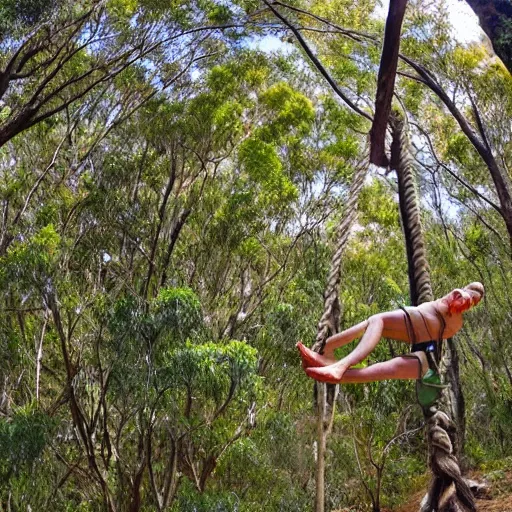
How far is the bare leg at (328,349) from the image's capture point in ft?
6.18

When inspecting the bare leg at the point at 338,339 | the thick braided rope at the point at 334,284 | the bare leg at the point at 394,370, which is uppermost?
the thick braided rope at the point at 334,284

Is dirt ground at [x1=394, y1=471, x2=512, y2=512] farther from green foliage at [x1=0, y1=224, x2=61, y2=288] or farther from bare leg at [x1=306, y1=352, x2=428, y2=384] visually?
green foliage at [x1=0, y1=224, x2=61, y2=288]

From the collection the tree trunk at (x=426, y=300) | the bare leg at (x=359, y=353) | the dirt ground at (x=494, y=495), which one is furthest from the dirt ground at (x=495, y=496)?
the bare leg at (x=359, y=353)

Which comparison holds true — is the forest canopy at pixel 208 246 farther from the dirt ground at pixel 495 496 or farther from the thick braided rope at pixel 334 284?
the thick braided rope at pixel 334 284

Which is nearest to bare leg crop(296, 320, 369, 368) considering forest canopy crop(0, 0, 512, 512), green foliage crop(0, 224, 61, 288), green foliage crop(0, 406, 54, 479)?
forest canopy crop(0, 0, 512, 512)

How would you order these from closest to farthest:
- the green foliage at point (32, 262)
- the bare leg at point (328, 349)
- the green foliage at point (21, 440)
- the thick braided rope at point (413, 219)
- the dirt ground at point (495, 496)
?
the bare leg at point (328, 349) < the thick braided rope at point (413, 219) < the green foliage at point (21, 440) < the green foliage at point (32, 262) < the dirt ground at point (495, 496)

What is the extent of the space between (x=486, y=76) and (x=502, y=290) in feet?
14.4

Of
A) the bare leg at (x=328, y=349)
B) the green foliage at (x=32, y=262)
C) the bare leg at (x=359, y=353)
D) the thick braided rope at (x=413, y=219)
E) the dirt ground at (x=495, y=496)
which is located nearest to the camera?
the bare leg at (x=359, y=353)

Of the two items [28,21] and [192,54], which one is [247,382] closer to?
[28,21]

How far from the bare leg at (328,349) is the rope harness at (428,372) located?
0.16m

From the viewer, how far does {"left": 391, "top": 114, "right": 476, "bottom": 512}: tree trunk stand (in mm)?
1932

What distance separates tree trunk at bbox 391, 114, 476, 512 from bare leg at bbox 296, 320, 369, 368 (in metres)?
0.29

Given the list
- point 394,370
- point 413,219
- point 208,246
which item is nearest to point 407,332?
point 394,370

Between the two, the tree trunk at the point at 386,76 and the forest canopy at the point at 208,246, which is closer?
the tree trunk at the point at 386,76
